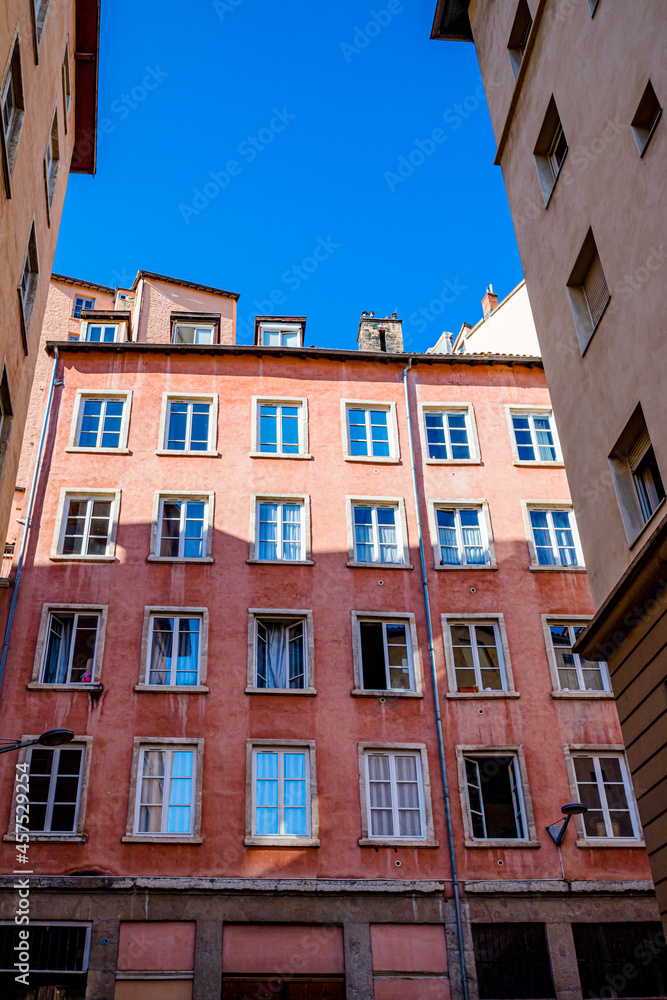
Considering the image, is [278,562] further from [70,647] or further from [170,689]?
[70,647]

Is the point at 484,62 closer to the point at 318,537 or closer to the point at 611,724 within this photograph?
the point at 318,537

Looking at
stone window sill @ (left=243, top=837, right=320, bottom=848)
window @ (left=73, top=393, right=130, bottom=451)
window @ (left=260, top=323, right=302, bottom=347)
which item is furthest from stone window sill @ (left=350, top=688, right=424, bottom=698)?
window @ (left=260, top=323, right=302, bottom=347)

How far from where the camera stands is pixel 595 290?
15367 mm

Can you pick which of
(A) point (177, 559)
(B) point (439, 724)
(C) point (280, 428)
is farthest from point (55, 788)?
(C) point (280, 428)

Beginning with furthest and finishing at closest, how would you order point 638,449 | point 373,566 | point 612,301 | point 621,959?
1. point 373,566
2. point 621,959
3. point 612,301
4. point 638,449

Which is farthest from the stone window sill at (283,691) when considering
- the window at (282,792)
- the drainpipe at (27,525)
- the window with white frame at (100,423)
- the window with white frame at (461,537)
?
the window with white frame at (100,423)

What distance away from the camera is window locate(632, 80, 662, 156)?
13.0 metres

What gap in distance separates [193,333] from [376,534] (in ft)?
35.9

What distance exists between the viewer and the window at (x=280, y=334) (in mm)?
32812

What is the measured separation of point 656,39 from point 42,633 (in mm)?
19447

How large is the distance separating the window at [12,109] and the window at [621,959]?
64.9 ft

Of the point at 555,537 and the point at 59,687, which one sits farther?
the point at 555,537

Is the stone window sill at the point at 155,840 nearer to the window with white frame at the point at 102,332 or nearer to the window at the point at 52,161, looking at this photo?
the window at the point at 52,161

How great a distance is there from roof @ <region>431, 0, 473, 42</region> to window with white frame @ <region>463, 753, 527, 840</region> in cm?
1755
